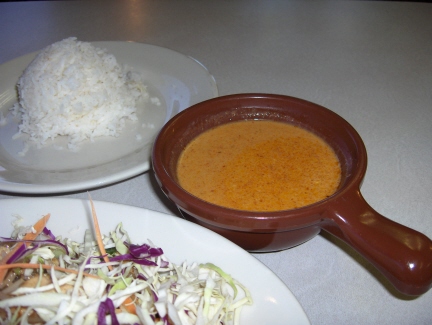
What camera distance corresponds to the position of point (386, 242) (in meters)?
0.77

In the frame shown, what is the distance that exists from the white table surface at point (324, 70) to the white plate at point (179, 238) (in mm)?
193

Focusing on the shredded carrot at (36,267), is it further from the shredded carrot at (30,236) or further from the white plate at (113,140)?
the white plate at (113,140)

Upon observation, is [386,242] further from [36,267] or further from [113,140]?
[113,140]

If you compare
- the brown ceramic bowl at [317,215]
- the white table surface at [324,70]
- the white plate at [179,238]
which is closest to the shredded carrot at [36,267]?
the white plate at [179,238]

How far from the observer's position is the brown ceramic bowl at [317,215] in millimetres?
767

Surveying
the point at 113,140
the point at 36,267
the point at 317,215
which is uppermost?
the point at 317,215

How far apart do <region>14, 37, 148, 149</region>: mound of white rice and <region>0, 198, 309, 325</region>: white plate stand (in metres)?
0.56

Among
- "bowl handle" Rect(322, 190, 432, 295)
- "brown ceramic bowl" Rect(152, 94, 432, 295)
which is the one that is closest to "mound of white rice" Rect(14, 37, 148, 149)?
"brown ceramic bowl" Rect(152, 94, 432, 295)

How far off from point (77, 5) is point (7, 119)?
124 cm

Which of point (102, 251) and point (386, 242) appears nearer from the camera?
point (386, 242)

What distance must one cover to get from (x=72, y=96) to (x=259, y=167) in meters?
0.85

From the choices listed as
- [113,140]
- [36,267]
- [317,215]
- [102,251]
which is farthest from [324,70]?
[36,267]

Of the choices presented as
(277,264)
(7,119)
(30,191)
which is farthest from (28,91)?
(277,264)

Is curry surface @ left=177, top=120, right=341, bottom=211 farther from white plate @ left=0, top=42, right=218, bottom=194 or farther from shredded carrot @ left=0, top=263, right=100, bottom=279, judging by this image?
shredded carrot @ left=0, top=263, right=100, bottom=279
